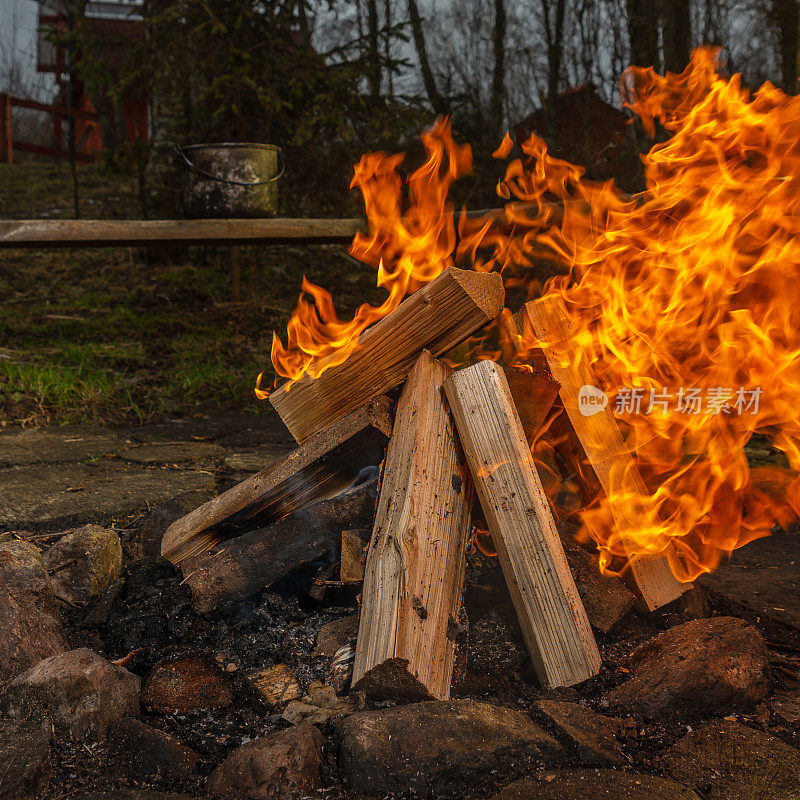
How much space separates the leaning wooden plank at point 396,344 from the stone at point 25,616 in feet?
2.63

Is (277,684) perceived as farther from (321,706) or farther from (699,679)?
(699,679)

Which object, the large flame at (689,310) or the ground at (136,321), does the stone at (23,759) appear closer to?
the large flame at (689,310)

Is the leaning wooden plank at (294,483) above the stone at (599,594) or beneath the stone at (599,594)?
above

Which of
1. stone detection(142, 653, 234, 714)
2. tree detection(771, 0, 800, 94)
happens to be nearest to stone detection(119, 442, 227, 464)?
stone detection(142, 653, 234, 714)

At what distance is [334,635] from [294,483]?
1.47 ft

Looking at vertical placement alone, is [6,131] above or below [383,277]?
above

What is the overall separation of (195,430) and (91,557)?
214cm

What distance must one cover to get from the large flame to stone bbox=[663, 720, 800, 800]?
57 cm

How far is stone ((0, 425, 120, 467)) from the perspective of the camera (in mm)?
3482

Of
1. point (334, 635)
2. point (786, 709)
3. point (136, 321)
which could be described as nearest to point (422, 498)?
point (334, 635)

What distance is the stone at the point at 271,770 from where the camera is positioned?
134 centimetres

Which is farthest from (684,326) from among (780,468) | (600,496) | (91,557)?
(91,557)

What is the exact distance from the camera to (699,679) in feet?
5.32

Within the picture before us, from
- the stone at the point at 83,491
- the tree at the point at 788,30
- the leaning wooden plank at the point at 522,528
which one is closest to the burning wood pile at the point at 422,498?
the leaning wooden plank at the point at 522,528
